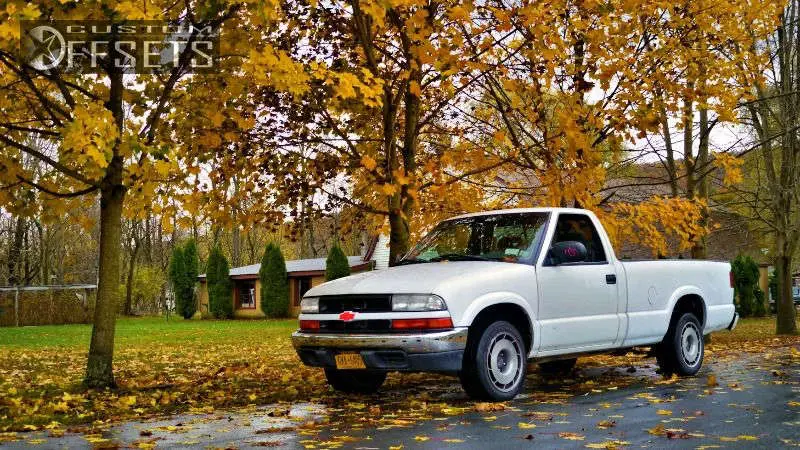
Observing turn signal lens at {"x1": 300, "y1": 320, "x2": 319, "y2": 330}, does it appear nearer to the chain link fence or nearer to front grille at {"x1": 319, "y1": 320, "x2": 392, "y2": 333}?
front grille at {"x1": 319, "y1": 320, "x2": 392, "y2": 333}

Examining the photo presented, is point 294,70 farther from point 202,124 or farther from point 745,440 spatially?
point 745,440

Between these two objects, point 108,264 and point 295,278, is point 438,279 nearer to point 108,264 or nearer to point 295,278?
point 108,264

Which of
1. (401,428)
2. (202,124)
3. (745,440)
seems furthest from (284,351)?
(745,440)

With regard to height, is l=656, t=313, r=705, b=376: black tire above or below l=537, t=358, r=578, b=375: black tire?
above

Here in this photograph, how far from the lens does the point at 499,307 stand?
8484mm

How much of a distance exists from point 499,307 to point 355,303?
141 cm

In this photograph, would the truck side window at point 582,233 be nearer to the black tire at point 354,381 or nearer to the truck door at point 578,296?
the truck door at point 578,296

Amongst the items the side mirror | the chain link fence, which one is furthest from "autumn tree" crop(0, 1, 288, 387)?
the chain link fence

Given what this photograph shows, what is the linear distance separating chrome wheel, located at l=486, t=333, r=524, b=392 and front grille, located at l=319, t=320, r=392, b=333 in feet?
3.39

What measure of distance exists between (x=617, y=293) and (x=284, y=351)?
1018cm

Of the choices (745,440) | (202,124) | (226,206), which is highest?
(202,124)

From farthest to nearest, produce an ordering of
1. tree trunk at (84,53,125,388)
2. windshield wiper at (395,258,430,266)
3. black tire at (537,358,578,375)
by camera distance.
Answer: black tire at (537,358,578,375)
tree trunk at (84,53,125,388)
windshield wiper at (395,258,430,266)

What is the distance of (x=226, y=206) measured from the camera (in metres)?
12.2

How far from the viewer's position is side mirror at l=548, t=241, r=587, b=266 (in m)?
9.06
